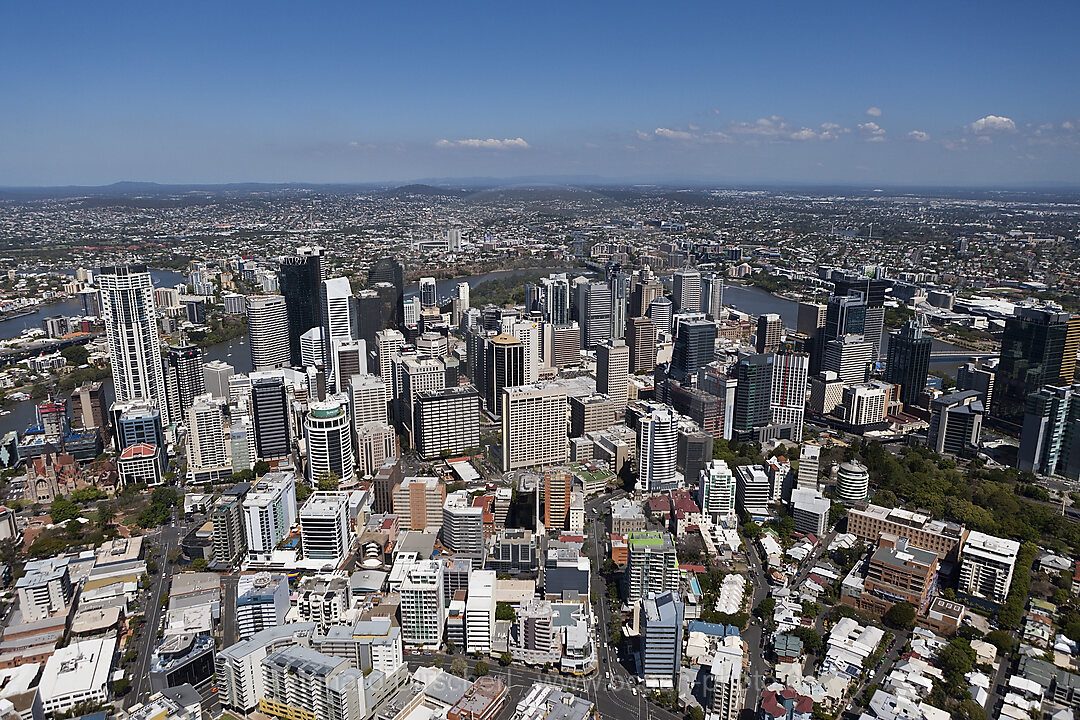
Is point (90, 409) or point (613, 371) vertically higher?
point (613, 371)

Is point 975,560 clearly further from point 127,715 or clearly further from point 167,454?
point 167,454

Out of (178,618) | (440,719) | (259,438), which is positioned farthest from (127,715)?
(259,438)

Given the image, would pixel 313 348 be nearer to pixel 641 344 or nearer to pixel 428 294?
pixel 428 294

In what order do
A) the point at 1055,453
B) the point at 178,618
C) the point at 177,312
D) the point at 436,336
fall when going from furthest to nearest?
the point at 177,312 → the point at 436,336 → the point at 1055,453 → the point at 178,618

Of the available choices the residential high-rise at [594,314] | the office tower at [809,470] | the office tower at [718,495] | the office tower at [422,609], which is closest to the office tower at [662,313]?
the residential high-rise at [594,314]

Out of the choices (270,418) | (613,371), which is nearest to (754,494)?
(613,371)

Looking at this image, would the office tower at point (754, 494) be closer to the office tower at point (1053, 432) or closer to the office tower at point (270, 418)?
the office tower at point (1053, 432)
